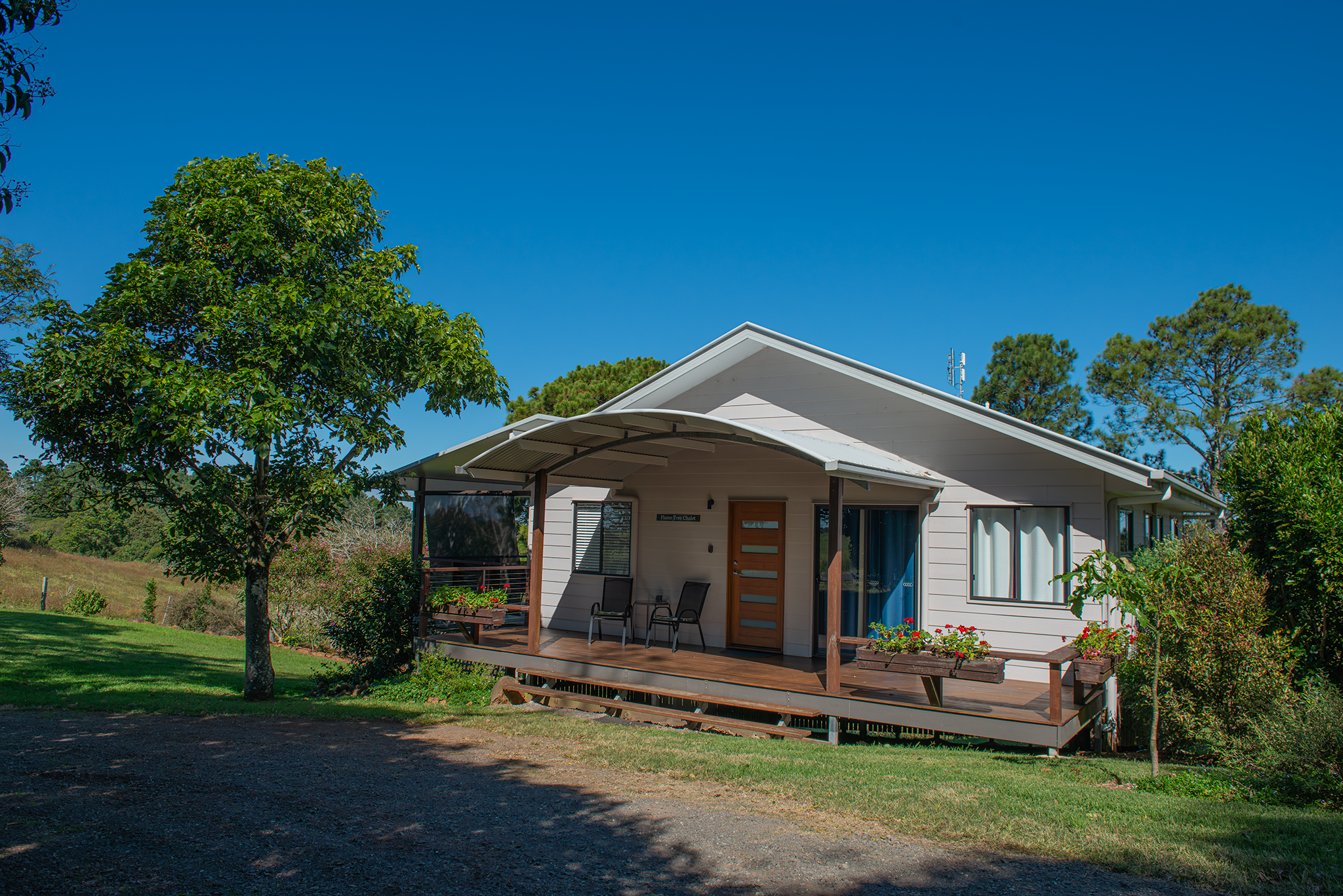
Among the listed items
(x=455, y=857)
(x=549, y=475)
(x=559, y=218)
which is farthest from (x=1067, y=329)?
(x=455, y=857)

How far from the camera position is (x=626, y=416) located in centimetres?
898

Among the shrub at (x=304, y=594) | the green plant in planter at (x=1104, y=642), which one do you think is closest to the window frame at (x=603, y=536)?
the green plant in planter at (x=1104, y=642)

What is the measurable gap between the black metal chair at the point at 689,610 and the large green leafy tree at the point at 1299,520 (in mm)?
6317

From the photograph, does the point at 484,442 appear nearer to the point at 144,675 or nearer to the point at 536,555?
the point at 536,555

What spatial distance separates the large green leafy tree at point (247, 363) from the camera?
8.26m

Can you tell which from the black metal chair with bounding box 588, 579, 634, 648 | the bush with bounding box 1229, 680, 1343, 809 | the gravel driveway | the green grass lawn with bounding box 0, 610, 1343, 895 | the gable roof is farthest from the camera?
the black metal chair with bounding box 588, 579, 634, 648

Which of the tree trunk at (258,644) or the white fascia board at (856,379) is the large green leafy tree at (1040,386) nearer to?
the white fascia board at (856,379)

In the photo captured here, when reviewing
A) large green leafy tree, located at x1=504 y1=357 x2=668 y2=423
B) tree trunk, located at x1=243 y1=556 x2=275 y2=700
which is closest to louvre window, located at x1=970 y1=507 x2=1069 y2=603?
tree trunk, located at x1=243 y1=556 x2=275 y2=700

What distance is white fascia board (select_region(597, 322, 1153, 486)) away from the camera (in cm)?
844

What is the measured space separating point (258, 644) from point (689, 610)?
545 cm

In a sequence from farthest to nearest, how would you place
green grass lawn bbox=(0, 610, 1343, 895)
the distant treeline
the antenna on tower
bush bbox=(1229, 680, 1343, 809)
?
1. the distant treeline
2. the antenna on tower
3. bush bbox=(1229, 680, 1343, 809)
4. green grass lawn bbox=(0, 610, 1343, 895)

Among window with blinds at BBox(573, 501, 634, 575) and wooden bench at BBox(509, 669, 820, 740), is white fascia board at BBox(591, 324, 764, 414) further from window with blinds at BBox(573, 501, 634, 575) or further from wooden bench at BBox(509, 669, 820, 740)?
wooden bench at BBox(509, 669, 820, 740)

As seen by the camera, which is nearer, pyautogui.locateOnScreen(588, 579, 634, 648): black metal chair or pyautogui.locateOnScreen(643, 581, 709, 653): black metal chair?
pyautogui.locateOnScreen(643, 581, 709, 653): black metal chair

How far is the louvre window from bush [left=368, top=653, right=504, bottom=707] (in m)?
6.16
